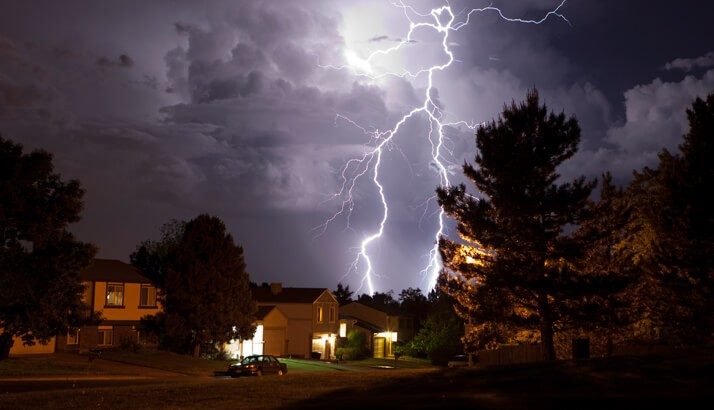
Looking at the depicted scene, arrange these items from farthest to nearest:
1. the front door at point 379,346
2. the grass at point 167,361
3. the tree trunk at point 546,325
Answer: the front door at point 379,346
the grass at point 167,361
the tree trunk at point 546,325

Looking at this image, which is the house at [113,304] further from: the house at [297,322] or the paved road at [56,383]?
the paved road at [56,383]

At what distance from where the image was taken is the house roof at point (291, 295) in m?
64.5

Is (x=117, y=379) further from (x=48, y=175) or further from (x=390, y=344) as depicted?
(x=390, y=344)

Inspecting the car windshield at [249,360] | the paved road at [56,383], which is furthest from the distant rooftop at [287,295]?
the paved road at [56,383]

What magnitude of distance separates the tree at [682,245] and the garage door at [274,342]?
33227mm

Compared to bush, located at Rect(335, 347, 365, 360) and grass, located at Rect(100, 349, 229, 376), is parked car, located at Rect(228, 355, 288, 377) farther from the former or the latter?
bush, located at Rect(335, 347, 365, 360)

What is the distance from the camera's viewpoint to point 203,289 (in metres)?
45.5

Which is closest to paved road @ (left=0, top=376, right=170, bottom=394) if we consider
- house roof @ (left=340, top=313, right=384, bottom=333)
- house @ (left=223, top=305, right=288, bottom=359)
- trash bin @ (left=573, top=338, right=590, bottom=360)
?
trash bin @ (left=573, top=338, right=590, bottom=360)

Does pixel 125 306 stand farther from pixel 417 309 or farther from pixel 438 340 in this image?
pixel 417 309

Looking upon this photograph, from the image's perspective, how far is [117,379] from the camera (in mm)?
31766

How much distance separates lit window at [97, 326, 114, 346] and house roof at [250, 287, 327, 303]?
1708 cm

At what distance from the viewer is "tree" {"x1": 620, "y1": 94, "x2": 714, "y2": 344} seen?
29969 mm

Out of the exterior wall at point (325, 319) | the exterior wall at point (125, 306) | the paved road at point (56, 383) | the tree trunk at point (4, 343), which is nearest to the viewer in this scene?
the paved road at point (56, 383)

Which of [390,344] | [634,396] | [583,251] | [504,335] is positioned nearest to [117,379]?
[504,335]
